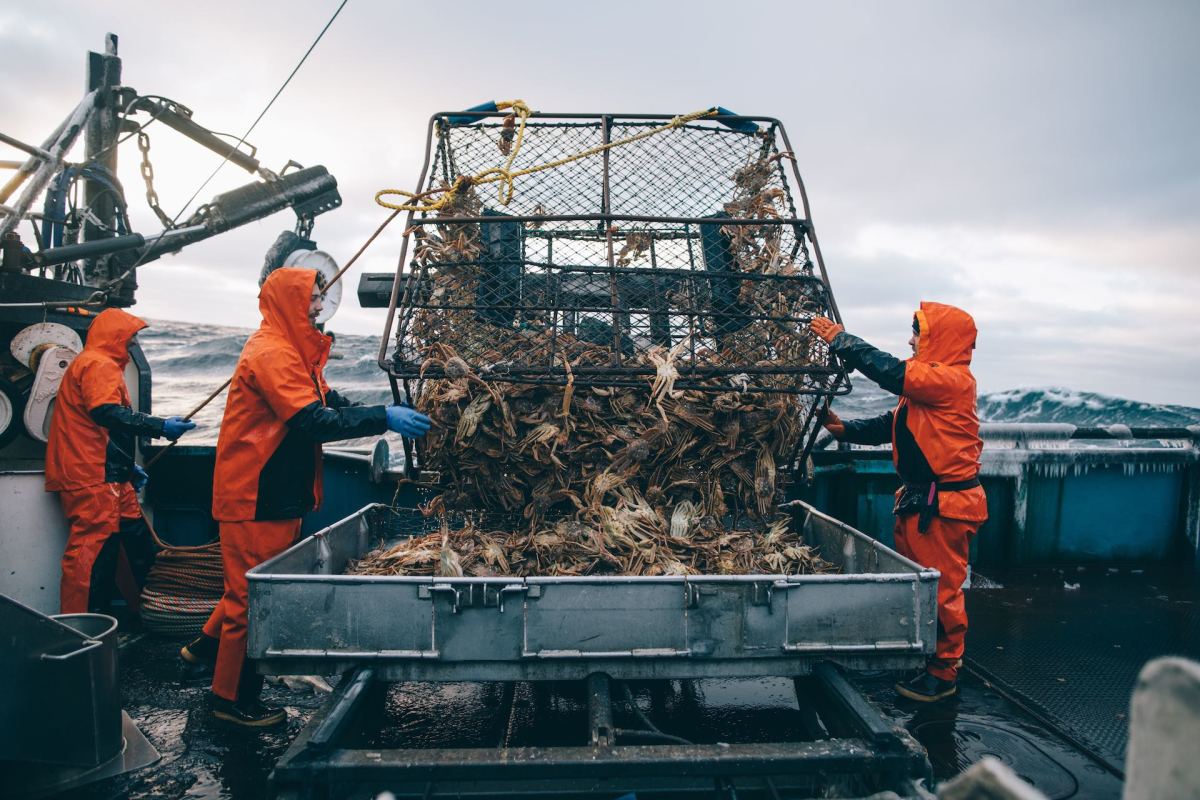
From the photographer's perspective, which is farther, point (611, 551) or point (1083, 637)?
point (1083, 637)

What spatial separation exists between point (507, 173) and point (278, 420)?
1.58m

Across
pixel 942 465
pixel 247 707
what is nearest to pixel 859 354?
pixel 942 465

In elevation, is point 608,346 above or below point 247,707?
above

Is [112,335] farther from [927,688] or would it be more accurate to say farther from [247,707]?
[927,688]

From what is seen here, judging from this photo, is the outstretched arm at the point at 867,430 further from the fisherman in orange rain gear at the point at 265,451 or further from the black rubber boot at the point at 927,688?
the fisherman in orange rain gear at the point at 265,451

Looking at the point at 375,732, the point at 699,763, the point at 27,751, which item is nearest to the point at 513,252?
the point at 375,732

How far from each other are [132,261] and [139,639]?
3522mm

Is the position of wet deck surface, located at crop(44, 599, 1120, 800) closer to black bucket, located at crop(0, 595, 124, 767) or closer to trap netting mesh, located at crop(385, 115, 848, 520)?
black bucket, located at crop(0, 595, 124, 767)

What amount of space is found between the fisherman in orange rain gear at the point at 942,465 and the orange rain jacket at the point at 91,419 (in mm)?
4010

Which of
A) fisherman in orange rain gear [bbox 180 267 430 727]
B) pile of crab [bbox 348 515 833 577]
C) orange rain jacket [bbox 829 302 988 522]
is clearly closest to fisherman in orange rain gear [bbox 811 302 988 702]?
orange rain jacket [bbox 829 302 988 522]

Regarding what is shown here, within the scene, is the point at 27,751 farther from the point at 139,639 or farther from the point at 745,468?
the point at 745,468

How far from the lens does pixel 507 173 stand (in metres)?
3.52

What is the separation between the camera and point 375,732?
280cm

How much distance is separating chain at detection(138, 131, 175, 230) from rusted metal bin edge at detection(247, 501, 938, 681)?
609 cm
